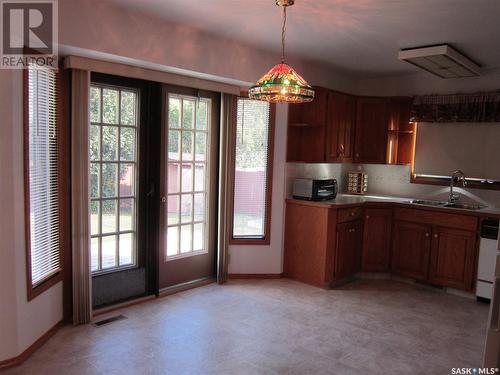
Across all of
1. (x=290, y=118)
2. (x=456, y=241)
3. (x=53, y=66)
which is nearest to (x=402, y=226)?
(x=456, y=241)

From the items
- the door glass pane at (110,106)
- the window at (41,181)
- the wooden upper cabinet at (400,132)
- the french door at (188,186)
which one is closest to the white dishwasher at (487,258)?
the wooden upper cabinet at (400,132)

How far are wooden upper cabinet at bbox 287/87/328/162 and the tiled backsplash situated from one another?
0.18 metres

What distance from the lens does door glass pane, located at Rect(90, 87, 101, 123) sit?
3.29 m

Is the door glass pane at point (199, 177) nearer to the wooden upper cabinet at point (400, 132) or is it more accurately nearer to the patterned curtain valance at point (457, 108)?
the wooden upper cabinet at point (400, 132)

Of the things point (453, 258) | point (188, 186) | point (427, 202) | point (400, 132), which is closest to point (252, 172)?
point (188, 186)

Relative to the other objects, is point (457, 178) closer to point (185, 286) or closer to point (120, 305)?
point (185, 286)

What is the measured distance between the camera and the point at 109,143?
3.42 meters

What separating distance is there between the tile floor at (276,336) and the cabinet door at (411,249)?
0.37m

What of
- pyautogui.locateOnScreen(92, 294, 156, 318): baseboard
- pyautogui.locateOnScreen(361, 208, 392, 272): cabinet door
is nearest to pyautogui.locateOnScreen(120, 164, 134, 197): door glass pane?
pyautogui.locateOnScreen(92, 294, 156, 318): baseboard

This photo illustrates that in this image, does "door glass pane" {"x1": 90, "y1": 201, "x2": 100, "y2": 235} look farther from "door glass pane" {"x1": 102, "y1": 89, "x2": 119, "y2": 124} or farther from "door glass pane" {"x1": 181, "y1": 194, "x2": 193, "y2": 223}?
"door glass pane" {"x1": 181, "y1": 194, "x2": 193, "y2": 223}

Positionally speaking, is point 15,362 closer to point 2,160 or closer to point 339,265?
point 2,160

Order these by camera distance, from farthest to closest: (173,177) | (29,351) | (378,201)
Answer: (378,201)
(173,177)
(29,351)

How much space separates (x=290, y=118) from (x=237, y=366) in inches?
109

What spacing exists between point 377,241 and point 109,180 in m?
3.03
